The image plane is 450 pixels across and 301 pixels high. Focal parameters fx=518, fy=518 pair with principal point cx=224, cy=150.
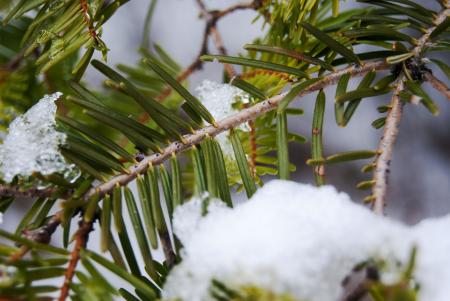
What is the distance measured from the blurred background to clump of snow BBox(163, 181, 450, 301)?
795mm

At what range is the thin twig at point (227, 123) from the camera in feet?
1.10

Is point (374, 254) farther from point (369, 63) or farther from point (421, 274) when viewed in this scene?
point (369, 63)

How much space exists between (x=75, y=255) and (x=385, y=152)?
186 mm

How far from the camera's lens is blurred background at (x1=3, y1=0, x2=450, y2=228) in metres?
1.08

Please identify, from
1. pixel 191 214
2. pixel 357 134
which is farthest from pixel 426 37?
pixel 357 134

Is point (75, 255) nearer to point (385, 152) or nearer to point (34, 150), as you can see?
point (34, 150)

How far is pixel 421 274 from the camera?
24cm

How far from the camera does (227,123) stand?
0.35 metres

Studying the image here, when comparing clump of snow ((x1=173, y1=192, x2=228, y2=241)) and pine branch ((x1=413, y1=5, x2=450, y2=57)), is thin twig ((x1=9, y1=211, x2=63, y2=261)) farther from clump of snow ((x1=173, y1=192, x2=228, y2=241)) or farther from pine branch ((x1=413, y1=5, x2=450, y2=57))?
pine branch ((x1=413, y1=5, x2=450, y2=57))

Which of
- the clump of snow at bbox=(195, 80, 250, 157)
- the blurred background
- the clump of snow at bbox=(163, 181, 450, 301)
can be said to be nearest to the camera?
the clump of snow at bbox=(163, 181, 450, 301)

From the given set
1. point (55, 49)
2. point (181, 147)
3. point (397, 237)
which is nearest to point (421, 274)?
point (397, 237)

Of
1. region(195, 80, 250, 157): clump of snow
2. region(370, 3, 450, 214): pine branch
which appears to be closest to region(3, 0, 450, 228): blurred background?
region(195, 80, 250, 157): clump of snow

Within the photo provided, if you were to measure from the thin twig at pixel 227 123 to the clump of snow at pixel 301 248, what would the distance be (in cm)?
8

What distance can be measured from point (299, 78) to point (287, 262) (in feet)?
0.59
